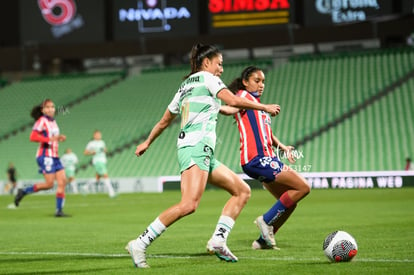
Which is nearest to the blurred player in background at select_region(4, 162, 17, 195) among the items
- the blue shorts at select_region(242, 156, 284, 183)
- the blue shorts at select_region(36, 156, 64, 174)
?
the blue shorts at select_region(36, 156, 64, 174)

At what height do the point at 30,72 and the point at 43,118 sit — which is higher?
the point at 43,118

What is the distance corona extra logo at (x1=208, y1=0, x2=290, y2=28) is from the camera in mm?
38594

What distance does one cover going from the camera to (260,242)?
10.7 metres

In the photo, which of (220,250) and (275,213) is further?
(275,213)

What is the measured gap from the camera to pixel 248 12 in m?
39.1

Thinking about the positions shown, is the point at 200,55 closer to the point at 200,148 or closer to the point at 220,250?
the point at 200,148

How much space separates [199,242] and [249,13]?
1110 inches

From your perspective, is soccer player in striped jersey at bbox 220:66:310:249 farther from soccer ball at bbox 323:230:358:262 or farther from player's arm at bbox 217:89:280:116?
player's arm at bbox 217:89:280:116

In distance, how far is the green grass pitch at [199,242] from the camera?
8.73m

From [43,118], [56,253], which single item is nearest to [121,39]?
[43,118]

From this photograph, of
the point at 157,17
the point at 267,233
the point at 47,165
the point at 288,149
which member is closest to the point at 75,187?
the point at 157,17

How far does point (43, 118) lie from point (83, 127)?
2484 centimetres

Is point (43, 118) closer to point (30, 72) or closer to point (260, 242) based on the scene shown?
point (260, 242)

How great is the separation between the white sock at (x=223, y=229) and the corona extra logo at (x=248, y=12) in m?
30.0
